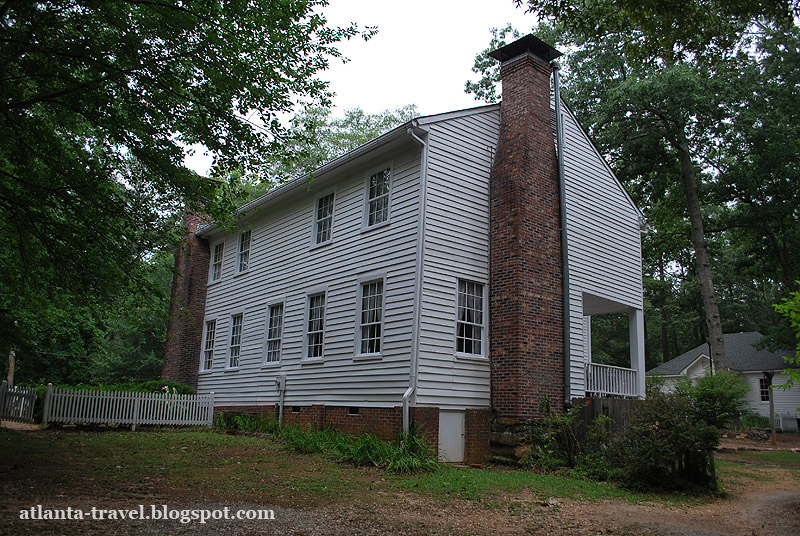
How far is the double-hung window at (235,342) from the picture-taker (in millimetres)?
18828

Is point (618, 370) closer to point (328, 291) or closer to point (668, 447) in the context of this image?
point (668, 447)

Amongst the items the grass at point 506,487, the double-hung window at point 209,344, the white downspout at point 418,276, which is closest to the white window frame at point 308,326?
the white downspout at point 418,276

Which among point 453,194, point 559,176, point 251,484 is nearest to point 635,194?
point 559,176

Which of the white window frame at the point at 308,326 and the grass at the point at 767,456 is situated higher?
the white window frame at the point at 308,326

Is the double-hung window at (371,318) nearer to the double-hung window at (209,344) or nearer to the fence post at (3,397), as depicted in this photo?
the double-hung window at (209,344)

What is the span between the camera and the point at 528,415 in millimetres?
12070

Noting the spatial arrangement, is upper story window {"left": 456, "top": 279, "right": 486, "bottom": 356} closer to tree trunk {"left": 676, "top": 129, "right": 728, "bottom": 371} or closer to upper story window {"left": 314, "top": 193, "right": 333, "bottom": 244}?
upper story window {"left": 314, "top": 193, "right": 333, "bottom": 244}

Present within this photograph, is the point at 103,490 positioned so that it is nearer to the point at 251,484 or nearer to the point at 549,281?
the point at 251,484

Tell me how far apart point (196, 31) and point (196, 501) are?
21.7 feet

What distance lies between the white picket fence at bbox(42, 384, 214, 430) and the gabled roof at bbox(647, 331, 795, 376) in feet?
79.8

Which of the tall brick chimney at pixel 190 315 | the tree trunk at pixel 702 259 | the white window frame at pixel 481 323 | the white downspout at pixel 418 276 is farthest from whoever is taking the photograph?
the tree trunk at pixel 702 259

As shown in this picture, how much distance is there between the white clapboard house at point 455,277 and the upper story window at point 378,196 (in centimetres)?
4

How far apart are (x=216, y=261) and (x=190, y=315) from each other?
216 cm

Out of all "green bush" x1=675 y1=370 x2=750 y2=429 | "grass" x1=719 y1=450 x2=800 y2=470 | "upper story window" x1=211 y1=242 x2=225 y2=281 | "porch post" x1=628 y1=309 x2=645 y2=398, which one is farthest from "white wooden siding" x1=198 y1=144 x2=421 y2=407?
"grass" x1=719 y1=450 x2=800 y2=470
